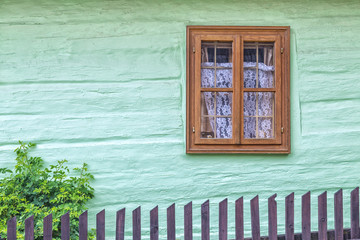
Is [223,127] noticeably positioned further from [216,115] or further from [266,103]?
[266,103]

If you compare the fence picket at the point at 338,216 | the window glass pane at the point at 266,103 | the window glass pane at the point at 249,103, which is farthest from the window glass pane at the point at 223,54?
the fence picket at the point at 338,216

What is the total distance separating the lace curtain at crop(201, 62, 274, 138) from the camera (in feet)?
17.8

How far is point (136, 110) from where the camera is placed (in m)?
5.33

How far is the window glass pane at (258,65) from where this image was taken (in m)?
5.46

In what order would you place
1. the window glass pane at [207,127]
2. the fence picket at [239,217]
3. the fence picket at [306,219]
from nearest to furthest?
the fence picket at [239,217] < the fence picket at [306,219] < the window glass pane at [207,127]

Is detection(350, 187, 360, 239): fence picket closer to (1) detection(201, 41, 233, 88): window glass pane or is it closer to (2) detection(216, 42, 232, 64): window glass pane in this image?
(1) detection(201, 41, 233, 88): window glass pane

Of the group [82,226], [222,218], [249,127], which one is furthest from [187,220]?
[249,127]

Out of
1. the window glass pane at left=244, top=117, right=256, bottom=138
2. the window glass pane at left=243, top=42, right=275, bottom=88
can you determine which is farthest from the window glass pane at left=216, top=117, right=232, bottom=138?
the window glass pane at left=243, top=42, right=275, bottom=88

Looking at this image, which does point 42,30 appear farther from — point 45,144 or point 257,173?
point 257,173

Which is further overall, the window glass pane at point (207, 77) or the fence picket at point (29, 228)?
the window glass pane at point (207, 77)

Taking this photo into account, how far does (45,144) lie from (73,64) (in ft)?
3.06

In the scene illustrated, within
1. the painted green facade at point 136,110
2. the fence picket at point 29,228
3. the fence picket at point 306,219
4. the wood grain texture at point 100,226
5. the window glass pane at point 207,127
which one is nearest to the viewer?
the fence picket at point 29,228

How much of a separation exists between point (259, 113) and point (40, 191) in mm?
2522

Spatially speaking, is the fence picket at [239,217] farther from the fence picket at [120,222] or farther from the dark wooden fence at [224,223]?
the fence picket at [120,222]
